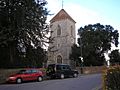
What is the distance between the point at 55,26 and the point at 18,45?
5309 centimetres

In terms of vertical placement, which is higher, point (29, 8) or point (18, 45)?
point (29, 8)

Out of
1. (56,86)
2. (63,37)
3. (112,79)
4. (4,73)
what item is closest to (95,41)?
(63,37)

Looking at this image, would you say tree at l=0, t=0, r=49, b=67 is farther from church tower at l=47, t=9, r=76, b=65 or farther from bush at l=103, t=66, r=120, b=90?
church tower at l=47, t=9, r=76, b=65

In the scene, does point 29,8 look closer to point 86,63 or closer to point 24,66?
point 24,66

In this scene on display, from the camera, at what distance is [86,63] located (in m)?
77.3

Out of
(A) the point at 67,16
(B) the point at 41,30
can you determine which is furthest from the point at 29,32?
(A) the point at 67,16

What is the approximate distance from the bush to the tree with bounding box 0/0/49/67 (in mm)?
20827

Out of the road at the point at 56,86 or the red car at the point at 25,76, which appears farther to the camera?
the red car at the point at 25,76

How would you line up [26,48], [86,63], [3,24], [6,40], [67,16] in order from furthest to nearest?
[67,16], [86,63], [26,48], [3,24], [6,40]

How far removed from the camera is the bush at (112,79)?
8.93 metres

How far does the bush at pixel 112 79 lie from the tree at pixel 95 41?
6372 centimetres

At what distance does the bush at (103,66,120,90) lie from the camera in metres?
8.93

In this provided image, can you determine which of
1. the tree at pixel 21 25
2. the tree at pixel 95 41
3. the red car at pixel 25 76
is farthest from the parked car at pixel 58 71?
the tree at pixel 95 41

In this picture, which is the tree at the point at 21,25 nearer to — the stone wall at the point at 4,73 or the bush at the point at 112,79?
the stone wall at the point at 4,73
